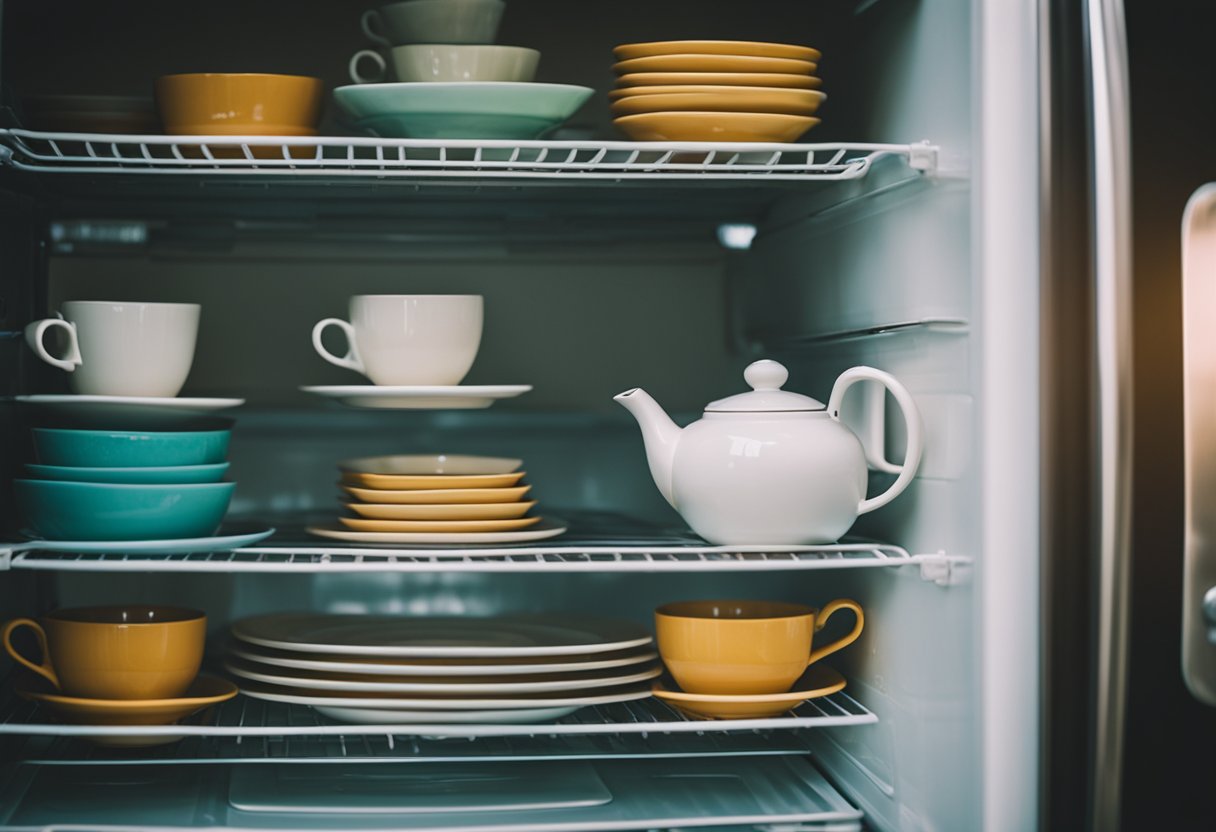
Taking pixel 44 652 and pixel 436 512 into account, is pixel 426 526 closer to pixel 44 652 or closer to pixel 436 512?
pixel 436 512

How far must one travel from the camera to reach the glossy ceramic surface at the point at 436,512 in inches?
53.3

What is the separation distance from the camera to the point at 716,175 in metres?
1.29

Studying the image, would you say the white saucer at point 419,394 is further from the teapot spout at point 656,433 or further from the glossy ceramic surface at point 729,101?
the glossy ceramic surface at point 729,101

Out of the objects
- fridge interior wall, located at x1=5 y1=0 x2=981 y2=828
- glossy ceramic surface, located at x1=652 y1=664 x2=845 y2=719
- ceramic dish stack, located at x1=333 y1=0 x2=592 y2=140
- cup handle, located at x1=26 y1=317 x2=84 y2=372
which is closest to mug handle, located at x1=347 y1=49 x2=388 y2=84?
ceramic dish stack, located at x1=333 y1=0 x2=592 y2=140

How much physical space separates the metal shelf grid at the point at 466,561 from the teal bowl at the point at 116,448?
96 mm

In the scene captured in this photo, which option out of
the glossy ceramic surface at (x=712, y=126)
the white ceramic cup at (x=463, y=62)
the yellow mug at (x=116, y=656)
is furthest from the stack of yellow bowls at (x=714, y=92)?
the yellow mug at (x=116, y=656)

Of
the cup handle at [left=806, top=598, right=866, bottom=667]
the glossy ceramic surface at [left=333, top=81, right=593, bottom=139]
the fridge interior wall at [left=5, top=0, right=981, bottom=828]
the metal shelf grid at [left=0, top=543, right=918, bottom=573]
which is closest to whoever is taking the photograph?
the metal shelf grid at [left=0, top=543, right=918, bottom=573]

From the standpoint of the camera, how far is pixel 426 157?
1.39 metres

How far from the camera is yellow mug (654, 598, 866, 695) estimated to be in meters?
1.33

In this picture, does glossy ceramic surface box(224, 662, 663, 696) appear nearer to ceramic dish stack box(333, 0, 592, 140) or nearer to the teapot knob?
the teapot knob

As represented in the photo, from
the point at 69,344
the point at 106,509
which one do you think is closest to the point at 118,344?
the point at 69,344

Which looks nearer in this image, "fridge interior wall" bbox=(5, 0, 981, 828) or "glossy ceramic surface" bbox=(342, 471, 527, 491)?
"glossy ceramic surface" bbox=(342, 471, 527, 491)

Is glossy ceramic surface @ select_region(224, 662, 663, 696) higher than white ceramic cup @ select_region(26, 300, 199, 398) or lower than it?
lower

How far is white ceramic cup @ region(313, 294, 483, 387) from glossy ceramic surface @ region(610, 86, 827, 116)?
28 cm
